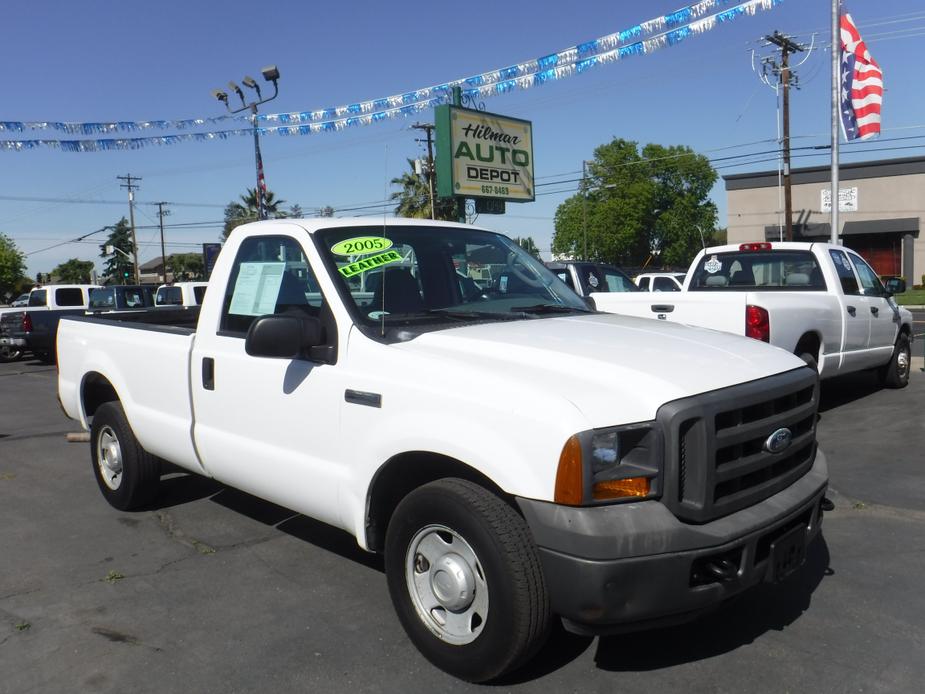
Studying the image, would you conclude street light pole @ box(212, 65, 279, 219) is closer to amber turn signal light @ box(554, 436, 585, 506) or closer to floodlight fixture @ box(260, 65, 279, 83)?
floodlight fixture @ box(260, 65, 279, 83)

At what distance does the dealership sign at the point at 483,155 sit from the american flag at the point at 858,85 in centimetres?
690

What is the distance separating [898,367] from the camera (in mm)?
10141

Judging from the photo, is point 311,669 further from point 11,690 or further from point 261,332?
point 261,332

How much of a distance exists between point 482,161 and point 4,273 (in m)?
53.8

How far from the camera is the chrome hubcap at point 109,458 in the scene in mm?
5633

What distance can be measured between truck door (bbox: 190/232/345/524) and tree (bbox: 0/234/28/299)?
63.7 meters

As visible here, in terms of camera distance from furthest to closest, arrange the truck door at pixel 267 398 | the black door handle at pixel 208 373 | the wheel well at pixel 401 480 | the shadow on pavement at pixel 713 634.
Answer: the black door handle at pixel 208 373, the truck door at pixel 267 398, the shadow on pavement at pixel 713 634, the wheel well at pixel 401 480

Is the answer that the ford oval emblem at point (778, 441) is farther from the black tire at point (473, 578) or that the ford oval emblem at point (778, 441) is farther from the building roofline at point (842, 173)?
the building roofline at point (842, 173)

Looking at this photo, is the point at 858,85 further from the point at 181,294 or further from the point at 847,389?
the point at 181,294

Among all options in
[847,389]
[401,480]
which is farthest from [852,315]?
[401,480]

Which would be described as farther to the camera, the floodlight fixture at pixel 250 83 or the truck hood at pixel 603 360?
the floodlight fixture at pixel 250 83

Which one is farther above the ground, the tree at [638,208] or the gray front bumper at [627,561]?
the tree at [638,208]

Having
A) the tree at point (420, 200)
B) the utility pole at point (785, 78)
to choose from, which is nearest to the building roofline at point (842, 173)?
the utility pole at point (785, 78)

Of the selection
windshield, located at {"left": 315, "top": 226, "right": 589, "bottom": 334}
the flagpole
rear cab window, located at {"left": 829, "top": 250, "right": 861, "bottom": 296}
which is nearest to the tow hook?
windshield, located at {"left": 315, "top": 226, "right": 589, "bottom": 334}
